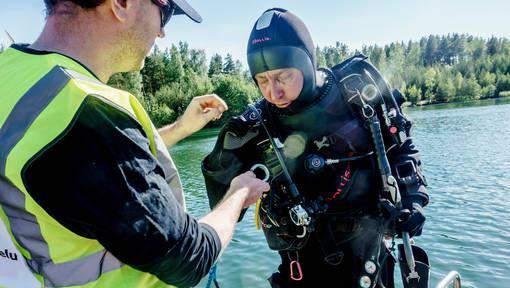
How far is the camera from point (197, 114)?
9.32 feet

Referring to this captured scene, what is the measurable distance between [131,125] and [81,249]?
47 centimetres

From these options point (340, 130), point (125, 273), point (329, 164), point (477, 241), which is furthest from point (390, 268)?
point (477, 241)

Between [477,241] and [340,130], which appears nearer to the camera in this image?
[340,130]

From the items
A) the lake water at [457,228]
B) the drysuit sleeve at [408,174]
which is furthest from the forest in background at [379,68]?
the drysuit sleeve at [408,174]

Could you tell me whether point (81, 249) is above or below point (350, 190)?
above

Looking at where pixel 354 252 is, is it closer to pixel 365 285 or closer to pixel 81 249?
pixel 365 285

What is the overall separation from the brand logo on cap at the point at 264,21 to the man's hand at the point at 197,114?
0.80 meters

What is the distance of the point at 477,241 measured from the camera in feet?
26.5

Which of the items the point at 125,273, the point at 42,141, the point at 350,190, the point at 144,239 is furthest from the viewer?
the point at 350,190

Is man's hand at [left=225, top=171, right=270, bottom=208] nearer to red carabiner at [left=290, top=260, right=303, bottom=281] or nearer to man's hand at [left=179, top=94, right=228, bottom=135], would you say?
man's hand at [left=179, top=94, right=228, bottom=135]

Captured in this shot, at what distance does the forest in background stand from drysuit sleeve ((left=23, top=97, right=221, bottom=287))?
17.3 metres

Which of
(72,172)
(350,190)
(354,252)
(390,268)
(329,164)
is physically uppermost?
(72,172)

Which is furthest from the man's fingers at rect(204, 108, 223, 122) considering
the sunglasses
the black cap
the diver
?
the sunglasses

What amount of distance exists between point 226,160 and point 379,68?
324 feet
